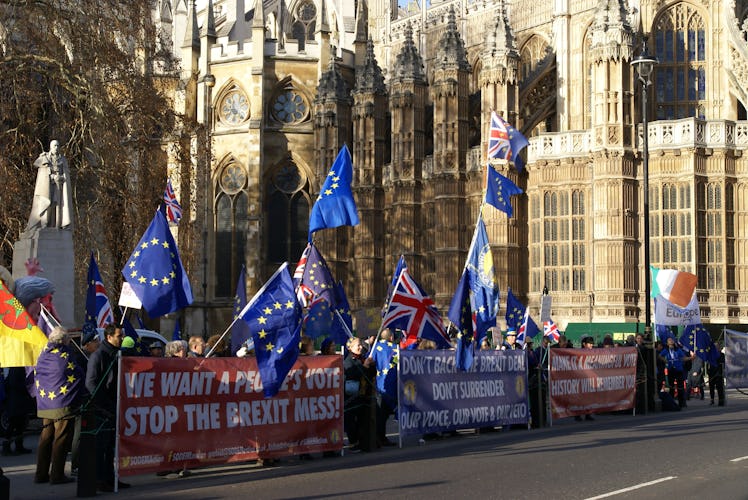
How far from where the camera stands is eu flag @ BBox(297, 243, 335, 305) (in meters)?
18.1

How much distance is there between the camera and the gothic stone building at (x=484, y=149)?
3562 cm

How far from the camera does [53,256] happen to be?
20.9m

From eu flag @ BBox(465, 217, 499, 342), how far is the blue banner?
0.53 m

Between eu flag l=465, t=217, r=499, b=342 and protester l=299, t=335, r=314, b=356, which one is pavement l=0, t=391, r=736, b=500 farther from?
eu flag l=465, t=217, r=499, b=342

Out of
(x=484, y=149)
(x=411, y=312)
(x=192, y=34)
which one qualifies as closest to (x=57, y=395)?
(x=411, y=312)

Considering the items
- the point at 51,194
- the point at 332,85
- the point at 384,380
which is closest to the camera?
the point at 384,380

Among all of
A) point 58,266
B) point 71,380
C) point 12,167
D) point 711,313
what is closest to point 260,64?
point 711,313

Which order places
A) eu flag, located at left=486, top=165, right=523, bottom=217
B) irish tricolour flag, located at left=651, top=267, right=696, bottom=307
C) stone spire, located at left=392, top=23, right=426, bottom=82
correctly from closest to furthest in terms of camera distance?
eu flag, located at left=486, top=165, right=523, bottom=217 → irish tricolour flag, located at left=651, top=267, right=696, bottom=307 → stone spire, located at left=392, top=23, right=426, bottom=82

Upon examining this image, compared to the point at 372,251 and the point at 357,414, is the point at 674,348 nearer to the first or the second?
the point at 357,414

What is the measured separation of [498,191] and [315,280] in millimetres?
7030

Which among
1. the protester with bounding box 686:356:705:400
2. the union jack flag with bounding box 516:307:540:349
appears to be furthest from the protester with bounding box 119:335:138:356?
the protester with bounding box 686:356:705:400

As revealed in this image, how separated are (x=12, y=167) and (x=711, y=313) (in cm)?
2173

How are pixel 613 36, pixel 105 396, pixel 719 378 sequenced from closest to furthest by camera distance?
pixel 105 396, pixel 719 378, pixel 613 36

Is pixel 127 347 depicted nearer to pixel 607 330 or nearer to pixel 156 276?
pixel 156 276
